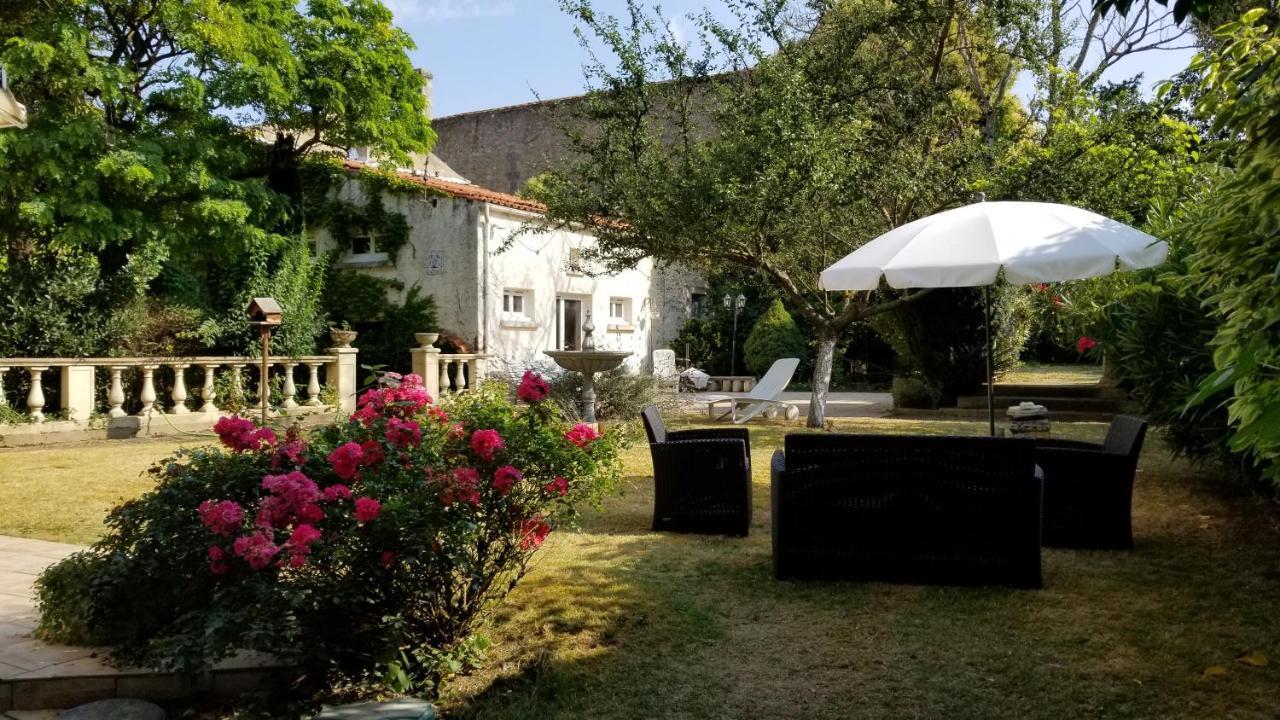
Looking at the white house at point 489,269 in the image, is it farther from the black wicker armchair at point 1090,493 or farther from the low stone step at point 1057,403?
the black wicker armchair at point 1090,493

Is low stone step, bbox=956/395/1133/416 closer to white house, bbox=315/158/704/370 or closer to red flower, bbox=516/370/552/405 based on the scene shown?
white house, bbox=315/158/704/370

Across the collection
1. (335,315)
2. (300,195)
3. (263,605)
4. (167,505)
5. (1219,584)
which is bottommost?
(1219,584)

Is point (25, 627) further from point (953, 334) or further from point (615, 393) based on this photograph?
point (953, 334)

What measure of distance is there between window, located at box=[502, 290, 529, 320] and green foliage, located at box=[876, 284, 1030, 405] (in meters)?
7.89

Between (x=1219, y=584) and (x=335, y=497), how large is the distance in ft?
14.6

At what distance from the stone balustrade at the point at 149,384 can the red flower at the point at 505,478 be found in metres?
7.96

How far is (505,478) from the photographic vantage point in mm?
3438

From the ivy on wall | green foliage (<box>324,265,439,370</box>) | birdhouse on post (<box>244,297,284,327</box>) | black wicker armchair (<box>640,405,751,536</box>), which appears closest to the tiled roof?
the ivy on wall

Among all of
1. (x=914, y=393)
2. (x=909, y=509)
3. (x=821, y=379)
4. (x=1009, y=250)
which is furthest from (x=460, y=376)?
(x=909, y=509)

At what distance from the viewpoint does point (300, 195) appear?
1758 cm

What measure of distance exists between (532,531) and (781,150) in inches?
302

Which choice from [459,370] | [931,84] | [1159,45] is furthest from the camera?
[1159,45]

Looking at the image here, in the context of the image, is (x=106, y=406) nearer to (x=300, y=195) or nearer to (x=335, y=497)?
(x=300, y=195)

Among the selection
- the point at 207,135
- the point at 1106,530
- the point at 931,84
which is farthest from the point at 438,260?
the point at 1106,530
